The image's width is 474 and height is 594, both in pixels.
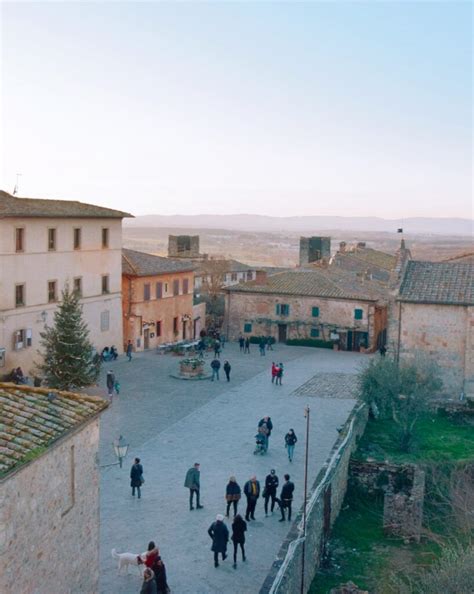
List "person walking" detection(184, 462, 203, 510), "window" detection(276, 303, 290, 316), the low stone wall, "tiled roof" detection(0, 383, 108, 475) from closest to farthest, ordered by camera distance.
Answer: "tiled roof" detection(0, 383, 108, 475), the low stone wall, "person walking" detection(184, 462, 203, 510), "window" detection(276, 303, 290, 316)

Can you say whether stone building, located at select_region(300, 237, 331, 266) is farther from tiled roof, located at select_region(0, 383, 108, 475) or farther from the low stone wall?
tiled roof, located at select_region(0, 383, 108, 475)

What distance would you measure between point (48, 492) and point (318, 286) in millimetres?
41407

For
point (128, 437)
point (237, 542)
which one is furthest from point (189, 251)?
point (237, 542)

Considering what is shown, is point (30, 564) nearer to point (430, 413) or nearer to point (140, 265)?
point (430, 413)

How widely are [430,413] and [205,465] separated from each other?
12712mm

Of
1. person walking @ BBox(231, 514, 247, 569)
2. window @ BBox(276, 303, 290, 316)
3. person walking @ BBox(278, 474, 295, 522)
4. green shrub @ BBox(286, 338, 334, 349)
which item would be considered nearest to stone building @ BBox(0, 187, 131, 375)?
window @ BBox(276, 303, 290, 316)

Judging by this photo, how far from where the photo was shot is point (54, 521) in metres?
11.3

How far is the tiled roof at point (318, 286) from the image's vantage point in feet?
163

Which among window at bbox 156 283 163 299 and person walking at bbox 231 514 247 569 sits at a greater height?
window at bbox 156 283 163 299

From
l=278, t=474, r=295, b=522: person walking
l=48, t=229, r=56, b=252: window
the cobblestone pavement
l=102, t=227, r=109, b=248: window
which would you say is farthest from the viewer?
l=102, t=227, r=109, b=248: window

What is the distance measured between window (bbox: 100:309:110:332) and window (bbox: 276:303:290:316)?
1279 cm

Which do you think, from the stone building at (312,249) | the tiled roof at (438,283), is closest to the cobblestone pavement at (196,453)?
the tiled roof at (438,283)

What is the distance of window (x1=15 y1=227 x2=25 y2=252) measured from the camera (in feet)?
122

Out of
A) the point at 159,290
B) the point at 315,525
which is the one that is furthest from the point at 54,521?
the point at 159,290
